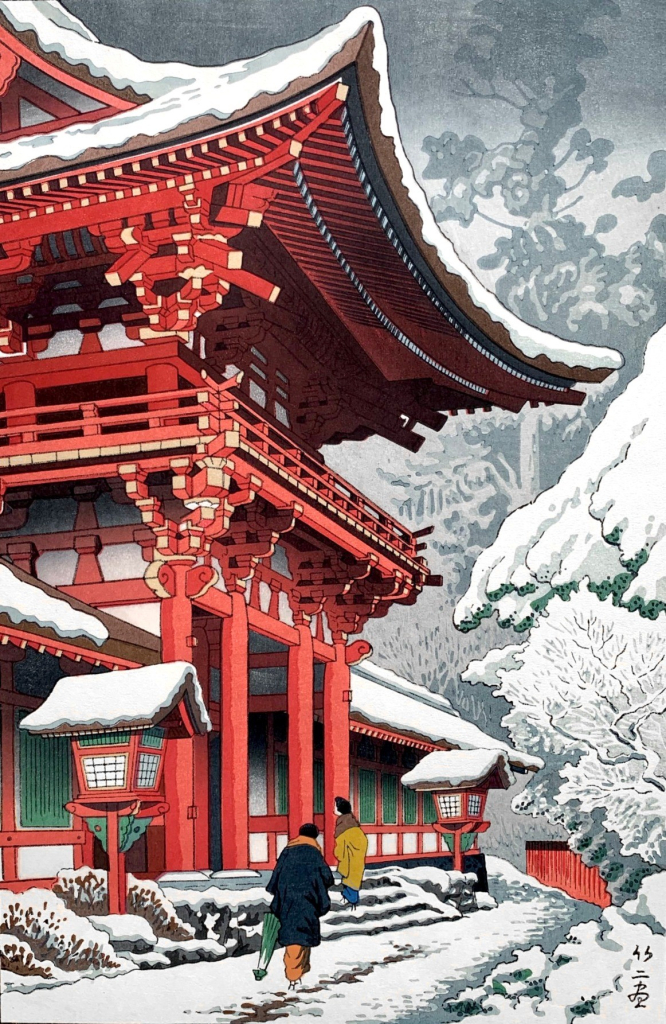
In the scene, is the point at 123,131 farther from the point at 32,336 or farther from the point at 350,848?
the point at 350,848

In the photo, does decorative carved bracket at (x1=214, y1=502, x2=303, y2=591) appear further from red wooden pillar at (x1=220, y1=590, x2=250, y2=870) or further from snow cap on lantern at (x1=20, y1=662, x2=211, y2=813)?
snow cap on lantern at (x1=20, y1=662, x2=211, y2=813)

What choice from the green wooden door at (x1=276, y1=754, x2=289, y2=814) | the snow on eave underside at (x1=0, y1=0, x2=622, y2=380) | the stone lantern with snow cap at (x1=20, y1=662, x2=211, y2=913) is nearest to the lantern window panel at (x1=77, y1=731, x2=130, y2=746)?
the stone lantern with snow cap at (x1=20, y1=662, x2=211, y2=913)

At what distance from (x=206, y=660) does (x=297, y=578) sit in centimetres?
42

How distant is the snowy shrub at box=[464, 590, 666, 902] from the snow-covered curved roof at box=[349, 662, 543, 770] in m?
0.08

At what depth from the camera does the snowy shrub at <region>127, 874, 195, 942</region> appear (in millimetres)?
3105

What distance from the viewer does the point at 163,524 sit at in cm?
321

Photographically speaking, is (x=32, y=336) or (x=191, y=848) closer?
(x=191, y=848)

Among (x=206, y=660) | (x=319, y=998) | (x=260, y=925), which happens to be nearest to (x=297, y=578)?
(x=206, y=660)

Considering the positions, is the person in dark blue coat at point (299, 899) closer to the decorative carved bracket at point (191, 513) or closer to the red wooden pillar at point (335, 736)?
the red wooden pillar at point (335, 736)

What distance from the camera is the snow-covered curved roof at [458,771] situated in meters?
3.14

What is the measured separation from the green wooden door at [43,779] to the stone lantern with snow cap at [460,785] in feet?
3.57

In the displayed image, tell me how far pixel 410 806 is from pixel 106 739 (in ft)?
3.19

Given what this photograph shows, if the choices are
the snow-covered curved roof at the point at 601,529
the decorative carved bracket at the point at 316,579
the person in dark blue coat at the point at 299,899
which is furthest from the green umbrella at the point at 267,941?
the snow-covered curved roof at the point at 601,529

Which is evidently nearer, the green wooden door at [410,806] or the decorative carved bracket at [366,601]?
the green wooden door at [410,806]
